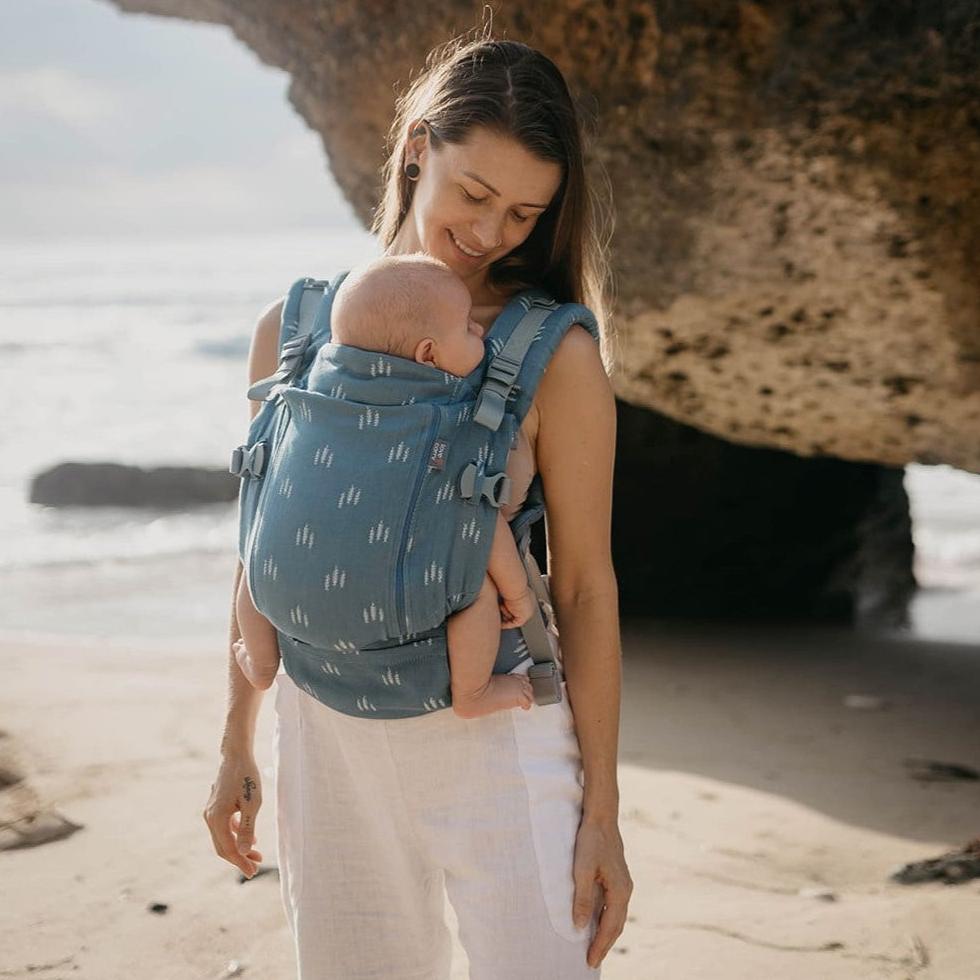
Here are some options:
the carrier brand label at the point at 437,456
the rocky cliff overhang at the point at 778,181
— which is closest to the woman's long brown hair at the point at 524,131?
the carrier brand label at the point at 437,456

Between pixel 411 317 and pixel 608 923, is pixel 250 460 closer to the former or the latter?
pixel 411 317

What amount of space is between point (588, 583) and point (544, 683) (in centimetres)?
16

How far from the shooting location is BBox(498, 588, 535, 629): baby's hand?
5.61 feet

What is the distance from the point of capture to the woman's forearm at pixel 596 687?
1792mm

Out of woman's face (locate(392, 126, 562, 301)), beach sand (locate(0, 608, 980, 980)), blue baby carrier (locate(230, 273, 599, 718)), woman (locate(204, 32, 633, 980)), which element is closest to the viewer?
blue baby carrier (locate(230, 273, 599, 718))

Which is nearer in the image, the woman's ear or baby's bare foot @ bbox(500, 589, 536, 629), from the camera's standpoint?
baby's bare foot @ bbox(500, 589, 536, 629)

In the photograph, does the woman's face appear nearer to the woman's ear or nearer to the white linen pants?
the woman's ear

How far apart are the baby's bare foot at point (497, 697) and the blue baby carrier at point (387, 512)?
0.02 m

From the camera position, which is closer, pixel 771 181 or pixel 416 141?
pixel 416 141

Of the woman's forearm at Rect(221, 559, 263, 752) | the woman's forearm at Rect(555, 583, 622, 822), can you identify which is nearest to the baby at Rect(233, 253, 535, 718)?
the woman's forearm at Rect(555, 583, 622, 822)

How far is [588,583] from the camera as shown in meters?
1.81

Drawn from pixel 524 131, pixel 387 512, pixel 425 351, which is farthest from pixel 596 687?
pixel 524 131

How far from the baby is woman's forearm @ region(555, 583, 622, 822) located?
0.10m

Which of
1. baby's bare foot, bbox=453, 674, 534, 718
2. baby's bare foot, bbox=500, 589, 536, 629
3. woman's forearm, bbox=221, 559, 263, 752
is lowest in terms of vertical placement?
woman's forearm, bbox=221, 559, 263, 752
